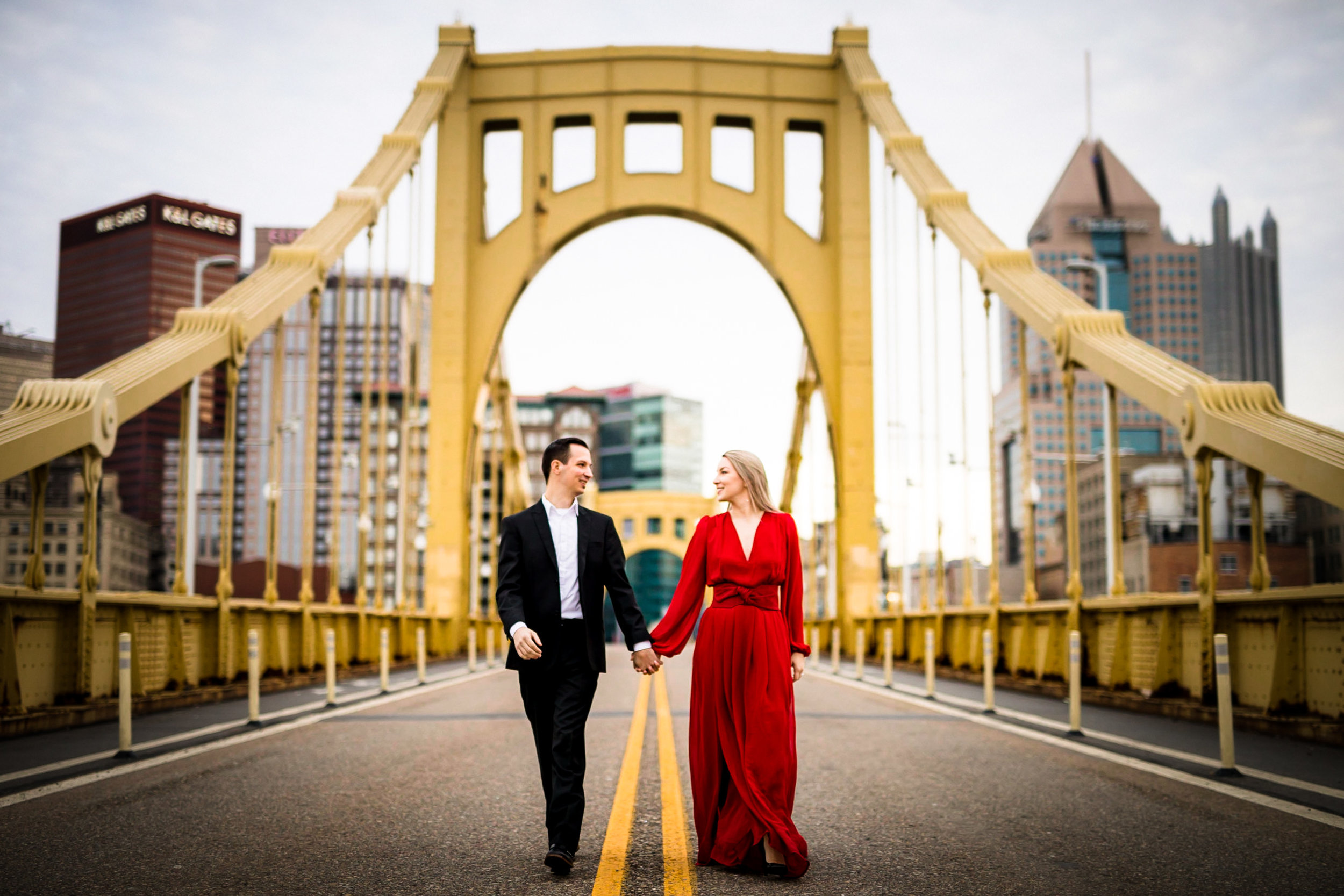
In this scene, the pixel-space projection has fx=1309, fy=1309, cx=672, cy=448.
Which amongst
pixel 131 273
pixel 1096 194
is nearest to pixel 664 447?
pixel 131 273

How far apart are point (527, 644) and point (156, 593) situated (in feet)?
42.5

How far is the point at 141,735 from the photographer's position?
33.2ft

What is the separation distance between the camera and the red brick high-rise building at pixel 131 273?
88625 millimetres

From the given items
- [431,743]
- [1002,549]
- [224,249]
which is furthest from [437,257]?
[1002,549]

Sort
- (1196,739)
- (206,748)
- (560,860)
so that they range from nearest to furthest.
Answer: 1. (560,860)
2. (206,748)
3. (1196,739)

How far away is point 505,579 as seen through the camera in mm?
5227

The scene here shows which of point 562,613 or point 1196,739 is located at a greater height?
point 562,613

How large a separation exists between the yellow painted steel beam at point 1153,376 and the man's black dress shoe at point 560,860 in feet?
20.3

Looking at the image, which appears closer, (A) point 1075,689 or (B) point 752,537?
(B) point 752,537

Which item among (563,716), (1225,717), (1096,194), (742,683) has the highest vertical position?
(1096,194)

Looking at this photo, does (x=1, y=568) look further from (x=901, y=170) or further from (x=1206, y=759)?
(x=1206, y=759)

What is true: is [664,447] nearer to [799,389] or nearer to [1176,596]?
[799,389]

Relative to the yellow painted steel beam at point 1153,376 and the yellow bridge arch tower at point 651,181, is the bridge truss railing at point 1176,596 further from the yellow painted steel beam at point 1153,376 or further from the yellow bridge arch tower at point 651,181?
the yellow bridge arch tower at point 651,181

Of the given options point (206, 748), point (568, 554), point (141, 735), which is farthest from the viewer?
point (141, 735)
